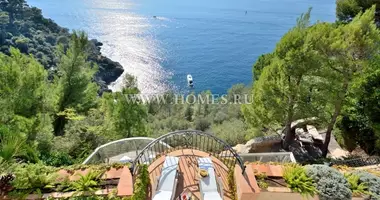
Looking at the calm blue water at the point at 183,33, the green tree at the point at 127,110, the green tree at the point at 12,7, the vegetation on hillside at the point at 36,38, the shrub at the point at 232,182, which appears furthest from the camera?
the green tree at the point at 12,7

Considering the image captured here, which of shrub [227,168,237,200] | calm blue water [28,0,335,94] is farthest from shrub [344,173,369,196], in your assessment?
calm blue water [28,0,335,94]

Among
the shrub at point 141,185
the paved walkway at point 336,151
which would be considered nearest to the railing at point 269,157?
the shrub at point 141,185

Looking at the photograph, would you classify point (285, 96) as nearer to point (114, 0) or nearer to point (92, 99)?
point (92, 99)

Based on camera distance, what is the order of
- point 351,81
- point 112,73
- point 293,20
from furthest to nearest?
point 293,20, point 112,73, point 351,81

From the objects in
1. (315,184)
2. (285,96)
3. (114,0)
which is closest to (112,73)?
(285,96)

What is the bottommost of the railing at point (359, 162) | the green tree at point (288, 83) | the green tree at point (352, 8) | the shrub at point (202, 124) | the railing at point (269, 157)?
the shrub at point (202, 124)

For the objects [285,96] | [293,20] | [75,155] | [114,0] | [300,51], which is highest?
[114,0]

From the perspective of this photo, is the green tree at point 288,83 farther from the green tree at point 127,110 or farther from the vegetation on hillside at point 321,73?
the green tree at point 127,110
